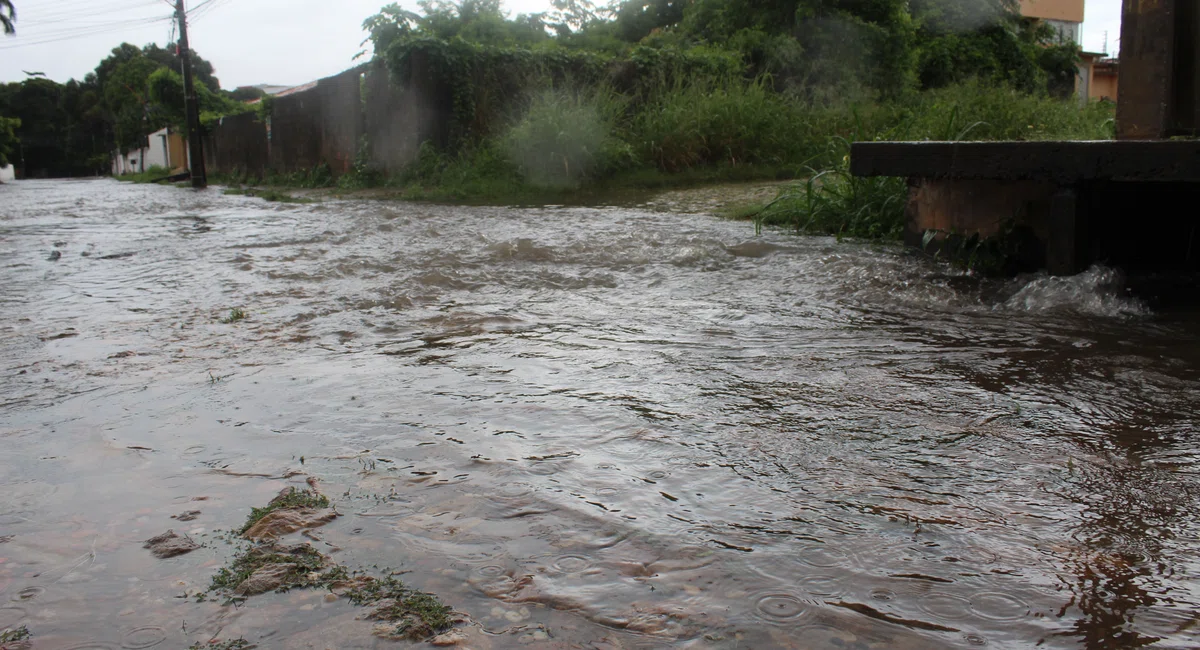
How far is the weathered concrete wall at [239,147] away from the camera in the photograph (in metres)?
22.2

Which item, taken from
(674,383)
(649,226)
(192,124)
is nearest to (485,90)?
(649,226)

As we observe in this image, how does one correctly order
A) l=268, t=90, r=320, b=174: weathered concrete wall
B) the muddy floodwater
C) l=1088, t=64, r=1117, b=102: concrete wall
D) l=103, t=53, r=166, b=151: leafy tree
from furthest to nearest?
l=103, t=53, r=166, b=151: leafy tree
l=1088, t=64, r=1117, b=102: concrete wall
l=268, t=90, r=320, b=174: weathered concrete wall
the muddy floodwater

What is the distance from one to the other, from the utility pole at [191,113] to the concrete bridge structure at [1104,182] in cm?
1896

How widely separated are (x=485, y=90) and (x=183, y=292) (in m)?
10.3

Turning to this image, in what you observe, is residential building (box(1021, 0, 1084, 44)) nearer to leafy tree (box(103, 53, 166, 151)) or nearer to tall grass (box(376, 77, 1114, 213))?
tall grass (box(376, 77, 1114, 213))

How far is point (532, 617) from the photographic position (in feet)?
4.92

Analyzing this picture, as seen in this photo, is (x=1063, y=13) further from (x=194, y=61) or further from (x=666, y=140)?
(x=194, y=61)

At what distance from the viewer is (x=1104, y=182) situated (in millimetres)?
4211

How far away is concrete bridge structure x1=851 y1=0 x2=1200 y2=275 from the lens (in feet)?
13.6

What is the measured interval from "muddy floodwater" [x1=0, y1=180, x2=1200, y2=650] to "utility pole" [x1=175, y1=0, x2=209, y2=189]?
17247mm

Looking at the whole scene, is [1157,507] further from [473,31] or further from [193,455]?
[473,31]

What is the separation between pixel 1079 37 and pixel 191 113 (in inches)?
1384

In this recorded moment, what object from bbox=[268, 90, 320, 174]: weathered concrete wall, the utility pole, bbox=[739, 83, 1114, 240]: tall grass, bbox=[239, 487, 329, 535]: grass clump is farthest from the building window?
bbox=[239, 487, 329, 535]: grass clump

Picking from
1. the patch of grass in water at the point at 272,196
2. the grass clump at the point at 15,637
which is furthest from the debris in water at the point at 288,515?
the patch of grass in water at the point at 272,196
